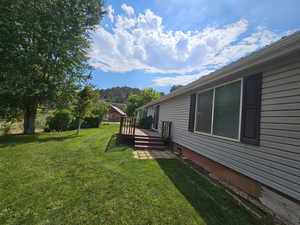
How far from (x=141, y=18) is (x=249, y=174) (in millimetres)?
8916

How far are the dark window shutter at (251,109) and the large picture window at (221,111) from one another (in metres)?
0.14

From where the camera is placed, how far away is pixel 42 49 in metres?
7.09

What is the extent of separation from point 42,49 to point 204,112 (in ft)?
29.4

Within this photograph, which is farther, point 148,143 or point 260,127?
point 148,143

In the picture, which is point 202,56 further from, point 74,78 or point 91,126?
point 91,126

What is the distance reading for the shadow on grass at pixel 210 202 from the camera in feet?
6.00

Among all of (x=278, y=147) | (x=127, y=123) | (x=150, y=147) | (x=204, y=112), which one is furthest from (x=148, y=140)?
(x=278, y=147)

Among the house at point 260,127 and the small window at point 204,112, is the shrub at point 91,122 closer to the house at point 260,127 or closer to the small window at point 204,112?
the small window at point 204,112

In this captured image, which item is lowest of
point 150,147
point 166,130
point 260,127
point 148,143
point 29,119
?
point 150,147

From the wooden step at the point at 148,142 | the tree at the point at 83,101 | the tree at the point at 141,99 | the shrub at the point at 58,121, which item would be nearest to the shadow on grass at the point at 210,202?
the wooden step at the point at 148,142

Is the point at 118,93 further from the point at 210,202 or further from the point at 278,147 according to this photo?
the point at 278,147

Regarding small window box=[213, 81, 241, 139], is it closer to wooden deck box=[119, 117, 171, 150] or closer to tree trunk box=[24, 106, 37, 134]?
wooden deck box=[119, 117, 171, 150]

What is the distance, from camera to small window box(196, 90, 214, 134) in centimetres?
364

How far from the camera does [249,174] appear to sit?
242 cm
